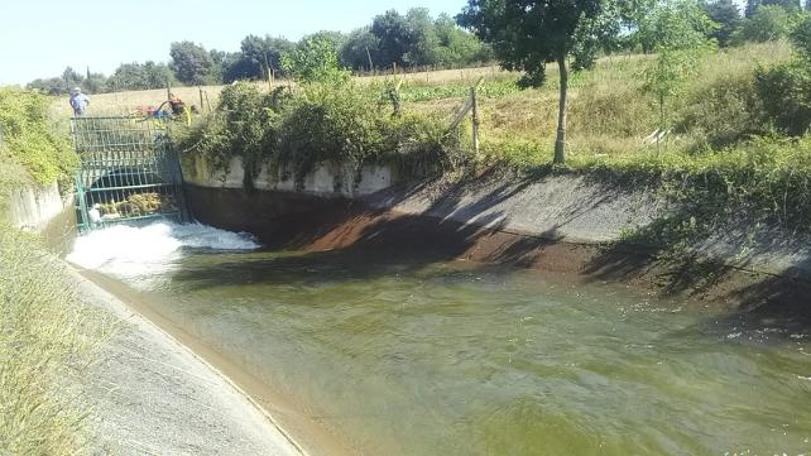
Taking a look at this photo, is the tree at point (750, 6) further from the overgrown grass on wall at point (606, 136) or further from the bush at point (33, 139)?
the bush at point (33, 139)

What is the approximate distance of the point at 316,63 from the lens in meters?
22.0

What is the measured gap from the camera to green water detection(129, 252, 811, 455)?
681cm

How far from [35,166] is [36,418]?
55.0 ft

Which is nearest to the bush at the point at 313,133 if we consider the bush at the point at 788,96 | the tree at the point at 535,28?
the tree at the point at 535,28

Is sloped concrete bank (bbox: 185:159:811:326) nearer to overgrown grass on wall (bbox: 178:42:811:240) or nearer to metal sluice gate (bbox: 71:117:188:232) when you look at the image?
overgrown grass on wall (bbox: 178:42:811:240)

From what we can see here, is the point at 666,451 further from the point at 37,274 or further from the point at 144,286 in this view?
the point at 144,286

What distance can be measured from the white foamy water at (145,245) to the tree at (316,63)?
5.91 meters

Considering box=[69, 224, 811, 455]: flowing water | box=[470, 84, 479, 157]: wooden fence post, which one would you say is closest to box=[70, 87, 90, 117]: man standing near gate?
box=[69, 224, 811, 455]: flowing water

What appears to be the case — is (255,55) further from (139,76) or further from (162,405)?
(162,405)

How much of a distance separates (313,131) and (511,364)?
1245 cm

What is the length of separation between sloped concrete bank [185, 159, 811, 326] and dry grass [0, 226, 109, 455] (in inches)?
327

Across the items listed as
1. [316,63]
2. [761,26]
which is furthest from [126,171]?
[761,26]

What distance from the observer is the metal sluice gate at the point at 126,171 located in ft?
77.6

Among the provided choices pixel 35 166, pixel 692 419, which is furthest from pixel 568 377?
pixel 35 166
